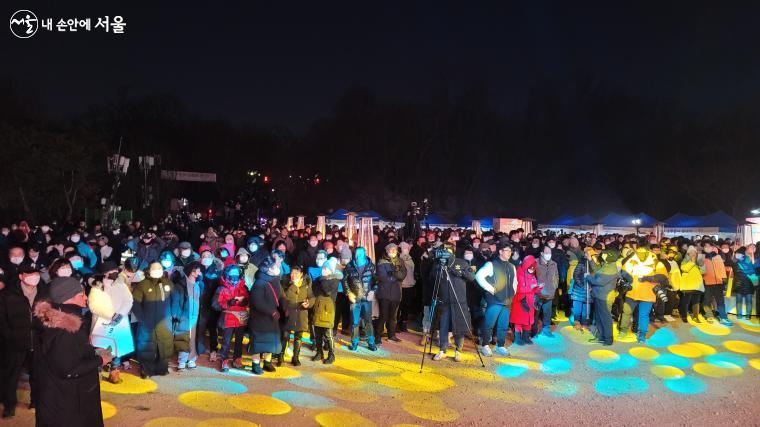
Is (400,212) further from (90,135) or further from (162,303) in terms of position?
(162,303)

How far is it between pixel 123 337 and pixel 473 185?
42.6 m

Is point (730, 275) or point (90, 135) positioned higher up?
point (90, 135)

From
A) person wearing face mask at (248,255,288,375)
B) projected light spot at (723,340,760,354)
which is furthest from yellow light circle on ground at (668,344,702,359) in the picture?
person wearing face mask at (248,255,288,375)

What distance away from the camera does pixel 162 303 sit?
22.9 ft

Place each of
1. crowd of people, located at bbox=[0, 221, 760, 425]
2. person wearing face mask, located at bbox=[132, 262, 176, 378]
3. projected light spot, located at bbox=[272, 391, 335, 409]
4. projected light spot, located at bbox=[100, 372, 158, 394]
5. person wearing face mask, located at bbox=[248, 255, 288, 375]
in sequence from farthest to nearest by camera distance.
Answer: person wearing face mask, located at bbox=[248, 255, 288, 375]
person wearing face mask, located at bbox=[132, 262, 176, 378]
projected light spot, located at bbox=[100, 372, 158, 394]
projected light spot, located at bbox=[272, 391, 335, 409]
crowd of people, located at bbox=[0, 221, 760, 425]

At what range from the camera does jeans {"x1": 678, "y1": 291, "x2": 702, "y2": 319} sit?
38.8 feet

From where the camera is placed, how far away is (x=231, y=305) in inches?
295

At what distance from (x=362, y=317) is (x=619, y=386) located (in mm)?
3789

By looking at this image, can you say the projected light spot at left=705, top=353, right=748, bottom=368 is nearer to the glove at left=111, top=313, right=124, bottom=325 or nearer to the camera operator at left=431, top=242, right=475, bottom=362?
the camera operator at left=431, top=242, right=475, bottom=362

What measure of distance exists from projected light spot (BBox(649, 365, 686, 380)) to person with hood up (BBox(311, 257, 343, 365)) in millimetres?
4508

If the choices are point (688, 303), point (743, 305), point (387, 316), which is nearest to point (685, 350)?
point (688, 303)

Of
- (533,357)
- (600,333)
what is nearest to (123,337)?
(533,357)

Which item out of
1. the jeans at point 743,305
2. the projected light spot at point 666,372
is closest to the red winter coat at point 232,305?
the projected light spot at point 666,372

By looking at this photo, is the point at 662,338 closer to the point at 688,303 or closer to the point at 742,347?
the point at 742,347
